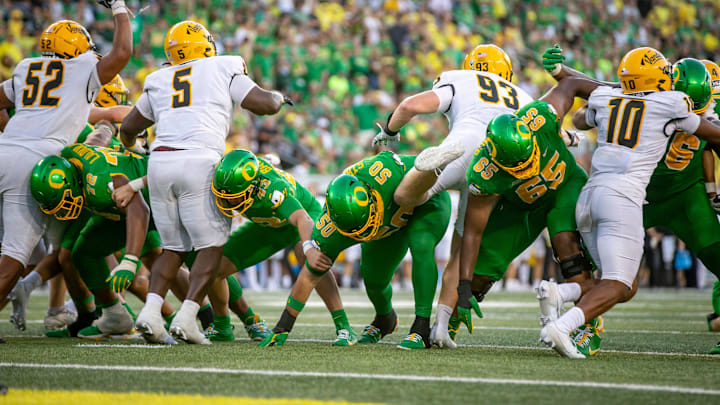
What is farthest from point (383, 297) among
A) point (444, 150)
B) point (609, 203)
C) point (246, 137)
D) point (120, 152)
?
point (246, 137)

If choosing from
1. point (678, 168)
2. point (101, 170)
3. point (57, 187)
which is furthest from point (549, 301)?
point (57, 187)

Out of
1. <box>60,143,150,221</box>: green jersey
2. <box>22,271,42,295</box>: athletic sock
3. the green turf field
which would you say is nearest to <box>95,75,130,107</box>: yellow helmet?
<box>60,143,150,221</box>: green jersey

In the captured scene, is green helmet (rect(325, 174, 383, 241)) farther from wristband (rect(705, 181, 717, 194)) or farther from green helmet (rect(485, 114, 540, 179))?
wristband (rect(705, 181, 717, 194))

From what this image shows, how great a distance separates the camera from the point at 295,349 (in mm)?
4910

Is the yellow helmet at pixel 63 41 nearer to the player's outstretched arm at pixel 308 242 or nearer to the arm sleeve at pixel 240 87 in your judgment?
the arm sleeve at pixel 240 87

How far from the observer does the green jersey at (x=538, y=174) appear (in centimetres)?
491

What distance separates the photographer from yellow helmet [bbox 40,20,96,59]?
5.87 meters

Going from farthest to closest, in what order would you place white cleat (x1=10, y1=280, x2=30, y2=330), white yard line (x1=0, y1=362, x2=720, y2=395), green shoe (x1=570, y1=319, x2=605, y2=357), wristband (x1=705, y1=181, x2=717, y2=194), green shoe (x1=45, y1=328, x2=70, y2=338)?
green shoe (x1=45, y1=328, x2=70, y2=338), white cleat (x1=10, y1=280, x2=30, y2=330), wristband (x1=705, y1=181, x2=717, y2=194), green shoe (x1=570, y1=319, x2=605, y2=357), white yard line (x1=0, y1=362, x2=720, y2=395)

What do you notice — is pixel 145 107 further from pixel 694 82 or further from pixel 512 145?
pixel 694 82

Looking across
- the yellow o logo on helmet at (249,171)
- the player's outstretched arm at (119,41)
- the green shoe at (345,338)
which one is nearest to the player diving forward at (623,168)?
the green shoe at (345,338)

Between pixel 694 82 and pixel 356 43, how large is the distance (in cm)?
1181

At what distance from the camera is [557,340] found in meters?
4.34

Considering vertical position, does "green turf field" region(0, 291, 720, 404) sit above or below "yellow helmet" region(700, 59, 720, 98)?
below

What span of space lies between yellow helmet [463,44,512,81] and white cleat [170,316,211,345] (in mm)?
2687
